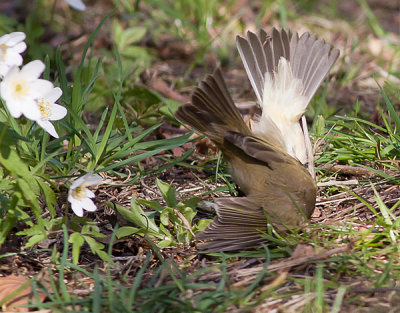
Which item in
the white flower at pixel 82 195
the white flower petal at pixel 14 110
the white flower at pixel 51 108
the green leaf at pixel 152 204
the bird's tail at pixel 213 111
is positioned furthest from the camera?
the bird's tail at pixel 213 111

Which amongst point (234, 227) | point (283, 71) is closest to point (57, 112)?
point (234, 227)

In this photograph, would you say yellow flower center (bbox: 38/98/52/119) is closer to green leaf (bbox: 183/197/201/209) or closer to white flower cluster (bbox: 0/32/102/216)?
white flower cluster (bbox: 0/32/102/216)

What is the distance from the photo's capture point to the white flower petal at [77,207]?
2972 millimetres

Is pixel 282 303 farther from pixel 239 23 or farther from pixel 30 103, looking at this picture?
pixel 239 23

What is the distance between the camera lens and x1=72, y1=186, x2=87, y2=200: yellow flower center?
3039 millimetres

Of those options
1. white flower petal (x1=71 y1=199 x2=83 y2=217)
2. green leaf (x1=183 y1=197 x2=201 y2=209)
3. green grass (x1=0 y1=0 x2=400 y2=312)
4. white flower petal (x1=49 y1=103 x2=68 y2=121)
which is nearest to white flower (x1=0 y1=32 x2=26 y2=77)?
green grass (x1=0 y1=0 x2=400 y2=312)

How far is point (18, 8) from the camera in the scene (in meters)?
6.44

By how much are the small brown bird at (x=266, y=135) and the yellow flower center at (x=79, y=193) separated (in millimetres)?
646

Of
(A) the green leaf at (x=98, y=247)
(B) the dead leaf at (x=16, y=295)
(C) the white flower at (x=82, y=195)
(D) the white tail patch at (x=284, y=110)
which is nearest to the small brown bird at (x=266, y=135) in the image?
(D) the white tail patch at (x=284, y=110)

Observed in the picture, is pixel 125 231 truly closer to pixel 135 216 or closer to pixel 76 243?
pixel 135 216

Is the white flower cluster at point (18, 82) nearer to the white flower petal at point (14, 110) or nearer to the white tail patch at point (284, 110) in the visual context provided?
the white flower petal at point (14, 110)

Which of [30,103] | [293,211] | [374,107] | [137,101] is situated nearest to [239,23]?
[374,107]

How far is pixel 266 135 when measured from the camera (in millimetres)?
4062

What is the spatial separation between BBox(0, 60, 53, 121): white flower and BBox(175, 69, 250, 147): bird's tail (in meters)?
1.10
